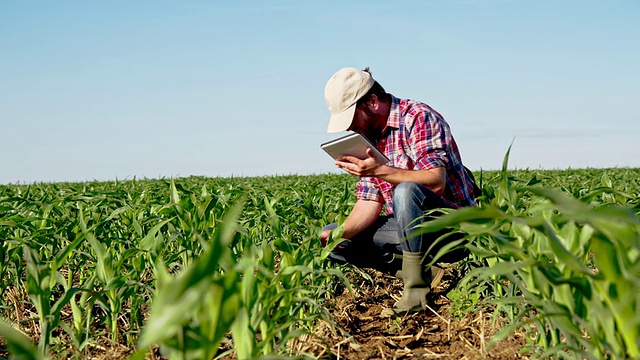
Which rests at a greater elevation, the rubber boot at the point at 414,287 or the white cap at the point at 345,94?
the white cap at the point at 345,94

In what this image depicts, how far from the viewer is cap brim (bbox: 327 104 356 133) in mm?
4102

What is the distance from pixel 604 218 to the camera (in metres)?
1.41

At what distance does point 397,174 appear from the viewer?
12.8 feet

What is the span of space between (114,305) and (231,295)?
5.65 ft

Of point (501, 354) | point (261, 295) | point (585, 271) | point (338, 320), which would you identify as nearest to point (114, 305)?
point (261, 295)

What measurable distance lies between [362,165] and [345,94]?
0.59m

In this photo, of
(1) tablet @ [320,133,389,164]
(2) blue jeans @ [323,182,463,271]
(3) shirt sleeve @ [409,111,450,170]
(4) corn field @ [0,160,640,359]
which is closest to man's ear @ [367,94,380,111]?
(3) shirt sleeve @ [409,111,450,170]

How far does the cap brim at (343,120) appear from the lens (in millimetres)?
4102

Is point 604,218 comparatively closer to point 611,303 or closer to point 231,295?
point 611,303

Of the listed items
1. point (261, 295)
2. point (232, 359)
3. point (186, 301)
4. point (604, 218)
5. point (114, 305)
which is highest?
point (604, 218)

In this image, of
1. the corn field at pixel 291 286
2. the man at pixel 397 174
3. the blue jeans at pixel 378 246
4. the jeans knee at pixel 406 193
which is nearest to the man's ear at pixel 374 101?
the man at pixel 397 174

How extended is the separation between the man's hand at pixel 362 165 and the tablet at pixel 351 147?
0.04 m

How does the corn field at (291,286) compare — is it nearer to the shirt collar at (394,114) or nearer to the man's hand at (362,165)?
the man's hand at (362,165)

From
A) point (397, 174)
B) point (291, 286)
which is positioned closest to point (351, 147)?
point (397, 174)
